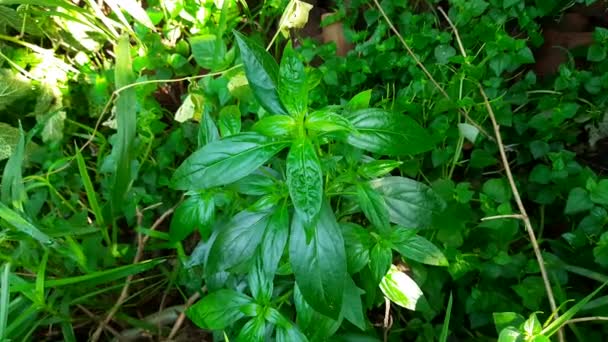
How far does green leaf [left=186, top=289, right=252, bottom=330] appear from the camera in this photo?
90cm

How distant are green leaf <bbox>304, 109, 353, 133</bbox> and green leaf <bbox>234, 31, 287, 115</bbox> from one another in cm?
6

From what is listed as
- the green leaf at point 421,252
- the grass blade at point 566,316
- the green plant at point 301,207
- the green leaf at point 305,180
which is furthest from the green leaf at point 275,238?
the grass blade at point 566,316

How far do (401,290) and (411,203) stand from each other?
168mm

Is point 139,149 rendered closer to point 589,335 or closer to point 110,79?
point 110,79

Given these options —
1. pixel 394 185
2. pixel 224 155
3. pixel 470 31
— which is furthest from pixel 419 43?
pixel 224 155

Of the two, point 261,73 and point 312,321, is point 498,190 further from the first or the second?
point 261,73

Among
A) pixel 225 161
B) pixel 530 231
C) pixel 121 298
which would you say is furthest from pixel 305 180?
pixel 121 298

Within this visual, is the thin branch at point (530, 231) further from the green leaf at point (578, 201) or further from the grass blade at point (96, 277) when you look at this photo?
the grass blade at point (96, 277)

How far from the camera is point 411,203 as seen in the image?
2.81ft

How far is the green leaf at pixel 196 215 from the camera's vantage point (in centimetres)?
92

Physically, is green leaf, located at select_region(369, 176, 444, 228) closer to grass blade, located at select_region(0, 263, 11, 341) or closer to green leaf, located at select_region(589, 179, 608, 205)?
green leaf, located at select_region(589, 179, 608, 205)

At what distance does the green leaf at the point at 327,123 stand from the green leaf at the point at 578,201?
1.97ft

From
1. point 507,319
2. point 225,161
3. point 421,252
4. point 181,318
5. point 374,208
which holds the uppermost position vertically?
point 225,161

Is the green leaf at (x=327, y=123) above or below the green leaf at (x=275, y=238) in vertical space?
above
